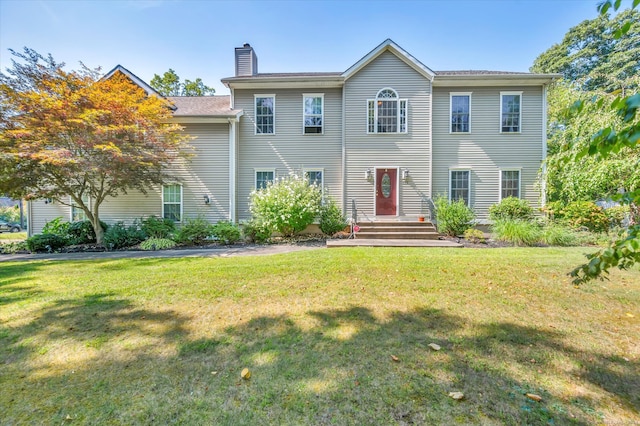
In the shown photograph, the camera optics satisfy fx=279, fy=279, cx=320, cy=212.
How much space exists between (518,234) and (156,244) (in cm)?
1213

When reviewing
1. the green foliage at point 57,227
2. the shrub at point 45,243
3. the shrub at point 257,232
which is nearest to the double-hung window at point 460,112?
the shrub at point 257,232

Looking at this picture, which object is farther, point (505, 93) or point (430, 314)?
point (505, 93)

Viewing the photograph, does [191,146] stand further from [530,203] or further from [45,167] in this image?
[530,203]

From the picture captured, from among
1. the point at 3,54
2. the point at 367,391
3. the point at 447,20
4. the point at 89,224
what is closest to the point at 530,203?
the point at 447,20

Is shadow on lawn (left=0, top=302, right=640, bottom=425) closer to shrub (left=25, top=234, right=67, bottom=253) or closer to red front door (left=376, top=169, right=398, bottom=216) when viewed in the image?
shrub (left=25, top=234, right=67, bottom=253)

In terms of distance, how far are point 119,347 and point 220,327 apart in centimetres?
101

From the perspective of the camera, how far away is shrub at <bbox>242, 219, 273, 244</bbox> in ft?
33.9

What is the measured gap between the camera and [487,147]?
12.2 meters

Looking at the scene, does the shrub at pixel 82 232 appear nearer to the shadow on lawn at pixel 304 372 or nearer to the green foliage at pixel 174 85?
the shadow on lawn at pixel 304 372

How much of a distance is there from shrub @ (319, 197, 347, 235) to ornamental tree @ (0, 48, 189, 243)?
6.22 m

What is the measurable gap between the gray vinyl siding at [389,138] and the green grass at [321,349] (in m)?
7.20

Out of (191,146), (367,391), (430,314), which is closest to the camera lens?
(367,391)

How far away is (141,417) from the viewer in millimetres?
2057

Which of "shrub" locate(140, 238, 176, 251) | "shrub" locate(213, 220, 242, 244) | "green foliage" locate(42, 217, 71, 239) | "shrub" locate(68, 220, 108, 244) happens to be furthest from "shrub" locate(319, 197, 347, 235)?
"green foliage" locate(42, 217, 71, 239)
